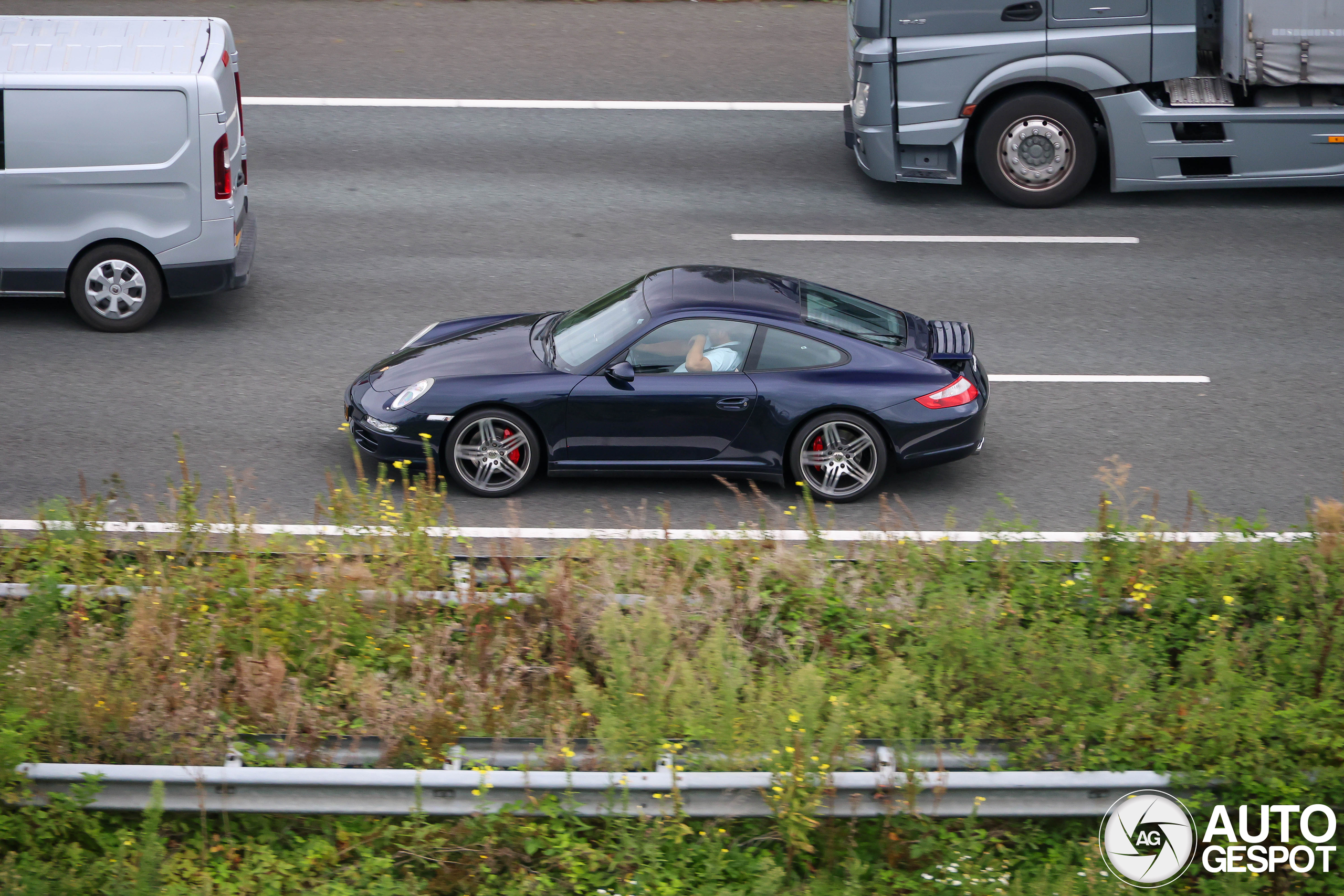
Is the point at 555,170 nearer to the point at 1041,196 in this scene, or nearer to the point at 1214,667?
the point at 1041,196

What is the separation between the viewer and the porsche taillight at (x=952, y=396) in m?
8.61

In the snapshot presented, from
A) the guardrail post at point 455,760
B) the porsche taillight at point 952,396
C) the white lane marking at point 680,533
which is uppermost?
the porsche taillight at point 952,396

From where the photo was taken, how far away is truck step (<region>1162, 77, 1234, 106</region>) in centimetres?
1304

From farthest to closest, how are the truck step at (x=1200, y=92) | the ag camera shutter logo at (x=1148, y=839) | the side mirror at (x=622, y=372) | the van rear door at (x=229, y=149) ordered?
1. the truck step at (x=1200, y=92)
2. the van rear door at (x=229, y=149)
3. the side mirror at (x=622, y=372)
4. the ag camera shutter logo at (x=1148, y=839)

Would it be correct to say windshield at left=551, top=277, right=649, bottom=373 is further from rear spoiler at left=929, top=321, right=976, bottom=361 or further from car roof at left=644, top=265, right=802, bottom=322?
rear spoiler at left=929, top=321, right=976, bottom=361

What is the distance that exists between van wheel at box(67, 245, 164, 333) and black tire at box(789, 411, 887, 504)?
218 inches

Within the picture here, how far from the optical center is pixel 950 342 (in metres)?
9.09

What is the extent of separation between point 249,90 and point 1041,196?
350 inches

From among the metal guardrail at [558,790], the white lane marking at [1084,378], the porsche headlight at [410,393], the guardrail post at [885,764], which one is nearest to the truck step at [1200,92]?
the white lane marking at [1084,378]

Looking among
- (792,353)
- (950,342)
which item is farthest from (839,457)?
(950,342)

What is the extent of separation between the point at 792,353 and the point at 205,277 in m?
5.06

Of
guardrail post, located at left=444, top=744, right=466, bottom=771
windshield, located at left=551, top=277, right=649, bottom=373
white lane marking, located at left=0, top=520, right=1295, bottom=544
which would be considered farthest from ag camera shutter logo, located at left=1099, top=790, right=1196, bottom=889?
windshield, located at left=551, top=277, right=649, bottom=373
